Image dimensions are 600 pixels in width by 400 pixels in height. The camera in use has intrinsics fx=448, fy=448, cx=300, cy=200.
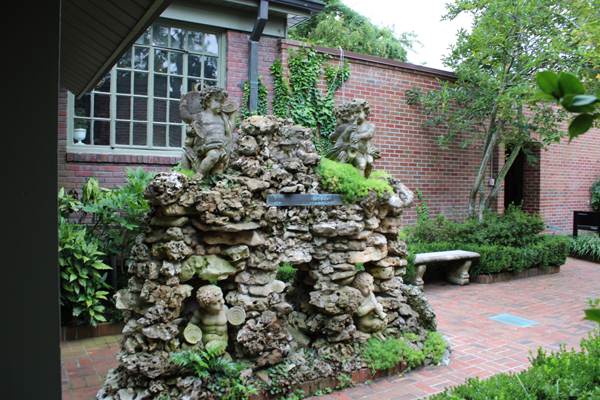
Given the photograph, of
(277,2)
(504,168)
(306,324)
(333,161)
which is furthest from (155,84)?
(504,168)

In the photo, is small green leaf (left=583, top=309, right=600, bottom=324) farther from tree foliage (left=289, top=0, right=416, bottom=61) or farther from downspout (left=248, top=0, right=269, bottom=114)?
tree foliage (left=289, top=0, right=416, bottom=61)

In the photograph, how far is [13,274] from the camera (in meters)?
1.15

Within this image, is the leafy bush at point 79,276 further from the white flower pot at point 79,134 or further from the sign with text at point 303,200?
the sign with text at point 303,200

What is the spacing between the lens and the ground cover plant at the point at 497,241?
9.33m

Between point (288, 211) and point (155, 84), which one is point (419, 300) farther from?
point (155, 84)

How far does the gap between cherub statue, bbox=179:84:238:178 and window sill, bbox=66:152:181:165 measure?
3.67m

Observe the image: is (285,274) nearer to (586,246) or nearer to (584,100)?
(584,100)

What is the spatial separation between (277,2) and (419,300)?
20.2 feet

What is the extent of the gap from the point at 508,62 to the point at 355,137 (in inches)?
261

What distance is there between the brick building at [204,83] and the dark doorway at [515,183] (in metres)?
3.67

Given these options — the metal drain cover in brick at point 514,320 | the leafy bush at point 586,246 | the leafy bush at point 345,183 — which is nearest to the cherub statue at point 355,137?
the leafy bush at point 345,183

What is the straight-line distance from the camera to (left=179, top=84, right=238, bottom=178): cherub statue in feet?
13.7

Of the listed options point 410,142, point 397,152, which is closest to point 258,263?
point 397,152

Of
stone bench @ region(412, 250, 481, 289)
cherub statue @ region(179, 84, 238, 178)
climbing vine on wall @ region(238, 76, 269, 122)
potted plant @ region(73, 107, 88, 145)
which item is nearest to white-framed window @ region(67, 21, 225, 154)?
potted plant @ region(73, 107, 88, 145)
